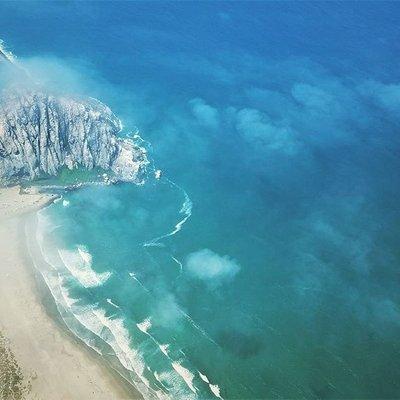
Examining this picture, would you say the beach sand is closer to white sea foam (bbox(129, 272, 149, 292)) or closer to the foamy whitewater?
the foamy whitewater

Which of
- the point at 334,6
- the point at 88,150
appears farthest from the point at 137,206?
the point at 334,6

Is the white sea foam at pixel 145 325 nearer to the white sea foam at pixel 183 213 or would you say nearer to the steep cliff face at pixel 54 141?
the white sea foam at pixel 183 213

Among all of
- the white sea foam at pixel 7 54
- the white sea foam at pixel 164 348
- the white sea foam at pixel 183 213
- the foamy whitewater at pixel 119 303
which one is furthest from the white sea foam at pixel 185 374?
the white sea foam at pixel 7 54

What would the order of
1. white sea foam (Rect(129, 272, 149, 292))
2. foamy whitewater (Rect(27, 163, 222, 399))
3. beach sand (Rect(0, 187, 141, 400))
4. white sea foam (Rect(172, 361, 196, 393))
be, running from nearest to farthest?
beach sand (Rect(0, 187, 141, 400))
white sea foam (Rect(172, 361, 196, 393))
foamy whitewater (Rect(27, 163, 222, 399))
white sea foam (Rect(129, 272, 149, 292))

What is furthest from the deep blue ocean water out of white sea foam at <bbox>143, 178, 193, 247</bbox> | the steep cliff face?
the steep cliff face

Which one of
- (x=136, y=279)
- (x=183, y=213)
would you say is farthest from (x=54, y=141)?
(x=136, y=279)

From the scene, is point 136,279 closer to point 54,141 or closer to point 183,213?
point 183,213
